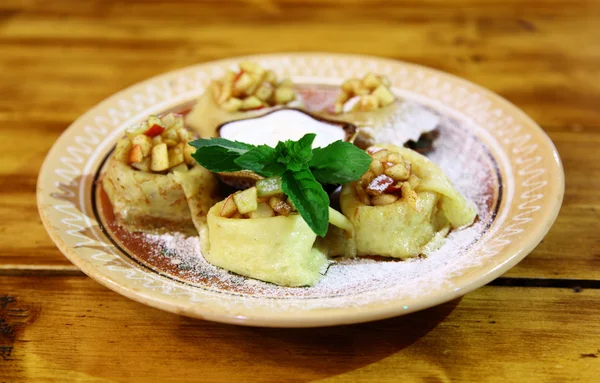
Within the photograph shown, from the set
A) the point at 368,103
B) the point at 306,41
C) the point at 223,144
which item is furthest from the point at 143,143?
the point at 306,41

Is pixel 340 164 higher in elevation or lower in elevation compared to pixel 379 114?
higher

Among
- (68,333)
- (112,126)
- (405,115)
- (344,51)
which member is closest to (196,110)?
(112,126)

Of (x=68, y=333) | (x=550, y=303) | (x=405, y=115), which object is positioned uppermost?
(x=405, y=115)

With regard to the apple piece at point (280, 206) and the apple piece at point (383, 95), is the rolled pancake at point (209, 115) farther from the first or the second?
the apple piece at point (280, 206)

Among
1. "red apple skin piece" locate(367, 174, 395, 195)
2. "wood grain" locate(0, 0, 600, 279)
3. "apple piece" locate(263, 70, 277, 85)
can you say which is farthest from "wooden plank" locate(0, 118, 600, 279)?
"apple piece" locate(263, 70, 277, 85)

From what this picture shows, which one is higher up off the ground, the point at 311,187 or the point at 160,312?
the point at 311,187

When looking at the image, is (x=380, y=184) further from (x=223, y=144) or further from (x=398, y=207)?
(x=223, y=144)

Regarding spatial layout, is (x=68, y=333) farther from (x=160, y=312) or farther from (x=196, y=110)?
(x=196, y=110)
